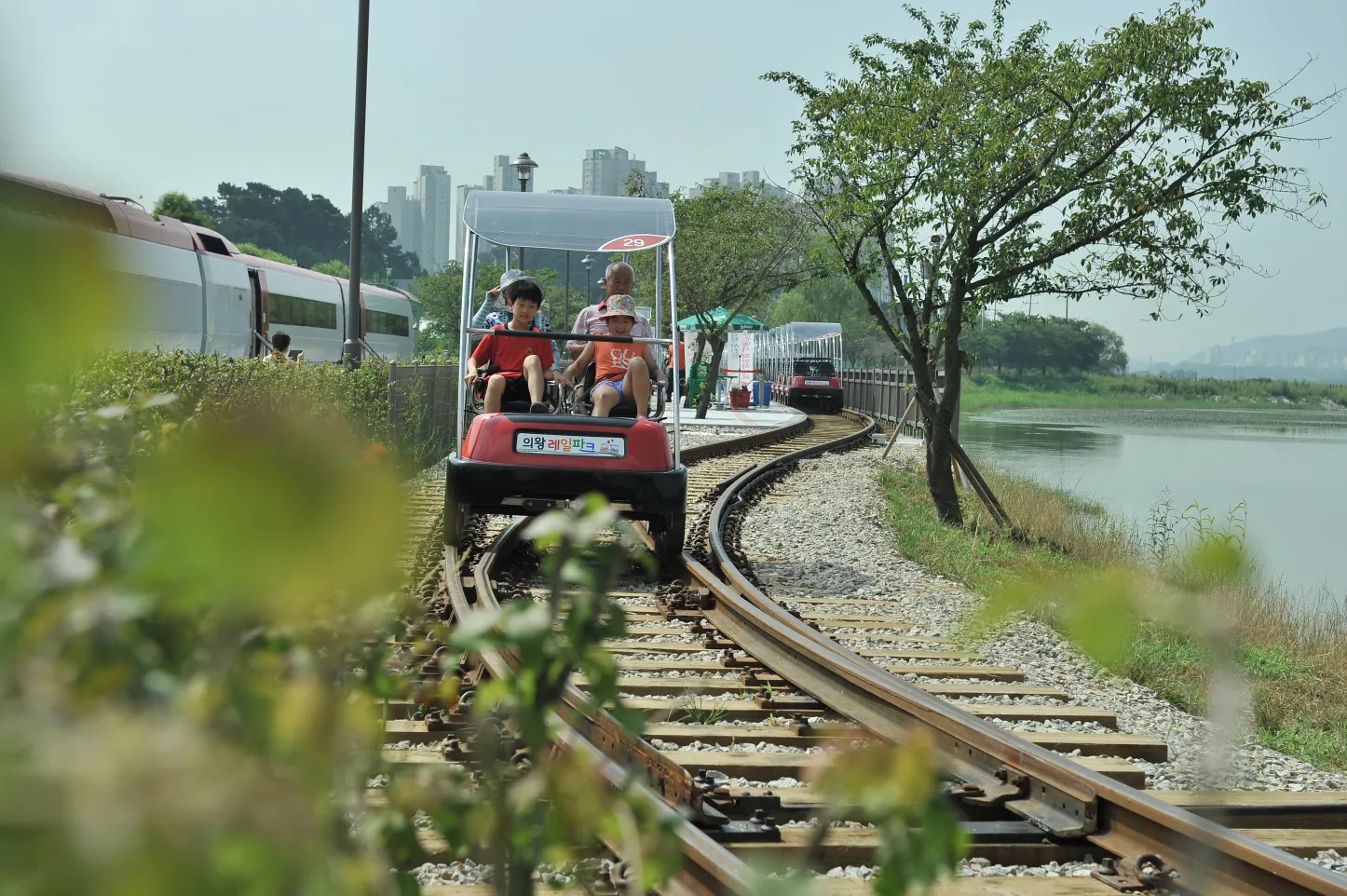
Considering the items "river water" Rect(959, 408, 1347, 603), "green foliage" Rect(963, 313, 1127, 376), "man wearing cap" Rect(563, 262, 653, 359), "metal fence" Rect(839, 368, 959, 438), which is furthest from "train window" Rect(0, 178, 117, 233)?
"green foliage" Rect(963, 313, 1127, 376)

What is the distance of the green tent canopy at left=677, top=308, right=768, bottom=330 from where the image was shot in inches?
1640

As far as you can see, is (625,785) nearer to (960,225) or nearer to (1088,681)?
(1088,681)

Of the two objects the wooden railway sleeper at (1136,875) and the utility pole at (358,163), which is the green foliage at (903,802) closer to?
the wooden railway sleeper at (1136,875)

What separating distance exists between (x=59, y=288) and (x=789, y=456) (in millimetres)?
20798

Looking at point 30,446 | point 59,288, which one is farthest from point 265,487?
point 30,446

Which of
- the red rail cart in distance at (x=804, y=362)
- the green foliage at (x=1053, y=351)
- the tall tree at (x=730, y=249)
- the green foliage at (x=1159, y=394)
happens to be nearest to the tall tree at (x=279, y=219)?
the green foliage at (x=1159, y=394)

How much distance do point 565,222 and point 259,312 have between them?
21.9 m

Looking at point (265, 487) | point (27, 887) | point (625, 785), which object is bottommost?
point (625, 785)

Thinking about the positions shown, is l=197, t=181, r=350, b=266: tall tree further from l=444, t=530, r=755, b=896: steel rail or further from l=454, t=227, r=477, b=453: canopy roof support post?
l=444, t=530, r=755, b=896: steel rail

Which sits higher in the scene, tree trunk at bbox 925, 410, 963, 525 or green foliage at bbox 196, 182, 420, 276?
green foliage at bbox 196, 182, 420, 276

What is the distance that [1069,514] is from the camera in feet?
69.2

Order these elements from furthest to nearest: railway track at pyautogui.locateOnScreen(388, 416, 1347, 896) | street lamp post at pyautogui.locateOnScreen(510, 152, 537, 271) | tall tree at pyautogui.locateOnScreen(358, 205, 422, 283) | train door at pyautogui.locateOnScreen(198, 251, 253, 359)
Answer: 1. tall tree at pyautogui.locateOnScreen(358, 205, 422, 283)
2. train door at pyautogui.locateOnScreen(198, 251, 253, 359)
3. street lamp post at pyautogui.locateOnScreen(510, 152, 537, 271)
4. railway track at pyautogui.locateOnScreen(388, 416, 1347, 896)

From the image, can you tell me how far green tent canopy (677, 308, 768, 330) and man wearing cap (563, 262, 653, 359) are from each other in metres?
29.5

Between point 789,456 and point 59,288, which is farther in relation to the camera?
point 789,456
